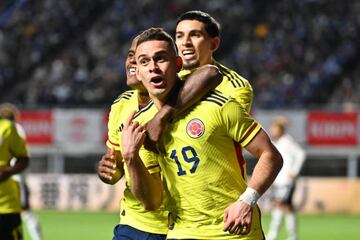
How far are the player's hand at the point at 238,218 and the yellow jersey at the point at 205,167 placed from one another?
0.23m

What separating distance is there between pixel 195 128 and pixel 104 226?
50.4 ft

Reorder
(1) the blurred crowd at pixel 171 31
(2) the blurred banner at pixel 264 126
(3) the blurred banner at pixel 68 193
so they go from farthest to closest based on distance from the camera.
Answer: (1) the blurred crowd at pixel 171 31 < (3) the blurred banner at pixel 68 193 < (2) the blurred banner at pixel 264 126

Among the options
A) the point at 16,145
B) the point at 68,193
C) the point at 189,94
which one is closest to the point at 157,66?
the point at 189,94

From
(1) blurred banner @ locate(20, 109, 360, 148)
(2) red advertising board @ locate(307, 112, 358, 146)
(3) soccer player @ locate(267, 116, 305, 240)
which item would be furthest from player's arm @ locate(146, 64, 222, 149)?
(2) red advertising board @ locate(307, 112, 358, 146)

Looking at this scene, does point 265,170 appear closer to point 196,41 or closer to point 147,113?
point 147,113

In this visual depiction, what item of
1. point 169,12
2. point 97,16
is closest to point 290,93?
point 169,12

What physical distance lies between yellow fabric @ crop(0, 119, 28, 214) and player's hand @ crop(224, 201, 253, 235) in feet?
15.5

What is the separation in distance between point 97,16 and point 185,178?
28.7m

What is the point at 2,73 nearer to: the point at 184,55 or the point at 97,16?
the point at 97,16

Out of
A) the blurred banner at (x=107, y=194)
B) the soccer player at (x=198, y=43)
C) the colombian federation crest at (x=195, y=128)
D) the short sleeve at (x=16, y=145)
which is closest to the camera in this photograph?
the colombian federation crest at (x=195, y=128)

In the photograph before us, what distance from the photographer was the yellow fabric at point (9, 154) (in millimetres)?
9906

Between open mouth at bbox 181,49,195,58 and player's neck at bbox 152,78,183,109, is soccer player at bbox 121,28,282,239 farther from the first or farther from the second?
open mouth at bbox 181,49,195,58

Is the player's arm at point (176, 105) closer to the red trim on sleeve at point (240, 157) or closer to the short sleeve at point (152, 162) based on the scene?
the short sleeve at point (152, 162)

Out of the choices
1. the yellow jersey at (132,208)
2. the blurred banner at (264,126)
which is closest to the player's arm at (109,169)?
the yellow jersey at (132,208)
